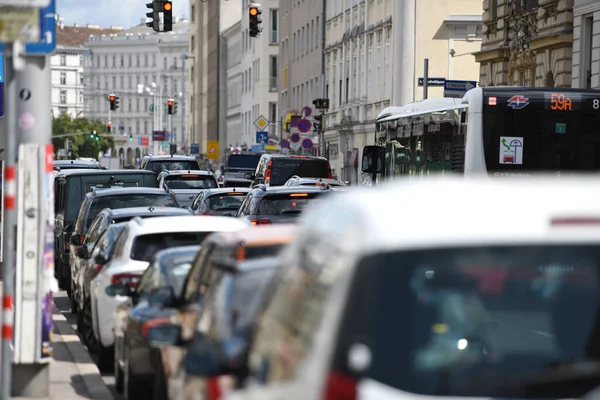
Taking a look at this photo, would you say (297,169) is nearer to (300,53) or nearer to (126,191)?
(126,191)

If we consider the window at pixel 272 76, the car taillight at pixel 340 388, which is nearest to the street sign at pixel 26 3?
the car taillight at pixel 340 388

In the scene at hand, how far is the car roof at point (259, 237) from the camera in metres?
8.25

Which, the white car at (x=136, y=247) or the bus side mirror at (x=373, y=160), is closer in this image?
the white car at (x=136, y=247)

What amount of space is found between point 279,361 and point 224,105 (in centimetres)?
13235

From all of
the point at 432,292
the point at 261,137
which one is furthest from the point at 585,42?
the point at 261,137

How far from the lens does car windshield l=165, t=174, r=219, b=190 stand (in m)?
35.9

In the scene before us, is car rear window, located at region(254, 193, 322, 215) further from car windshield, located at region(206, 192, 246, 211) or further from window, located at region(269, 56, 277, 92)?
window, located at region(269, 56, 277, 92)

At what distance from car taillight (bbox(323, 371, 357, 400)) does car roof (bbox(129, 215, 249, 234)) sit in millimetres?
7763

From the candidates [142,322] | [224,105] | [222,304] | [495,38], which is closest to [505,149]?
[142,322]

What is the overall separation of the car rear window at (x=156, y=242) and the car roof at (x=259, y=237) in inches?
172

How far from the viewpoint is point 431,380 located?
180 inches

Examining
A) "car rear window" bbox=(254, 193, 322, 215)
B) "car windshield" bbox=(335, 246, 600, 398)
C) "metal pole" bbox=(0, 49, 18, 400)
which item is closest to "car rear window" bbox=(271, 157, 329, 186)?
"car rear window" bbox=(254, 193, 322, 215)

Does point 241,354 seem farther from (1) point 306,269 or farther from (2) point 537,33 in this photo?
(2) point 537,33

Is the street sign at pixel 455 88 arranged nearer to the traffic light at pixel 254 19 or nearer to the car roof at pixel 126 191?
the traffic light at pixel 254 19
